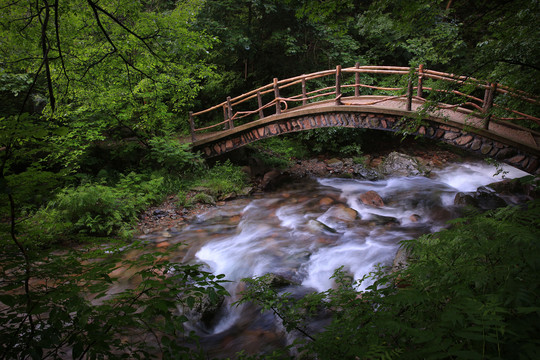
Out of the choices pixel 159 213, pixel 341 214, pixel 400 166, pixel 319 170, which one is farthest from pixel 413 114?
pixel 159 213

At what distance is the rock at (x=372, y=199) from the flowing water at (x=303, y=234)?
0.19 metres

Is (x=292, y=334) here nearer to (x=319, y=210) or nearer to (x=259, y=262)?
(x=259, y=262)

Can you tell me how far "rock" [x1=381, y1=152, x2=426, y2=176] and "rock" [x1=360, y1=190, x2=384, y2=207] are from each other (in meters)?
2.93

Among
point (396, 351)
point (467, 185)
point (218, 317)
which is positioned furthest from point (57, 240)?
point (467, 185)

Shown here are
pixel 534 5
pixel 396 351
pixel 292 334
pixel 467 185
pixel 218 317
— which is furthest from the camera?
pixel 467 185

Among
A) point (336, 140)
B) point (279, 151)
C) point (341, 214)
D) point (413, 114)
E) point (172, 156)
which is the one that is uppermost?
point (413, 114)

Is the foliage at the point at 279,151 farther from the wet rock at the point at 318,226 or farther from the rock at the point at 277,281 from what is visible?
the rock at the point at 277,281

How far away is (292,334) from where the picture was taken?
4023 millimetres

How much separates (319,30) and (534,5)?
29.5 feet

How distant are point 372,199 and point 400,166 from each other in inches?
138

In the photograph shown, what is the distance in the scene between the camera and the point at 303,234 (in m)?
6.96

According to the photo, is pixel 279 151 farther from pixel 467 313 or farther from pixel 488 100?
pixel 467 313

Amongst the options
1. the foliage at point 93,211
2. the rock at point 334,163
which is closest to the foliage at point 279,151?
the rock at point 334,163

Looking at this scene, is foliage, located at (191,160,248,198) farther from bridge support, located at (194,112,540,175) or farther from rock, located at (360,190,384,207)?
rock, located at (360,190,384,207)
